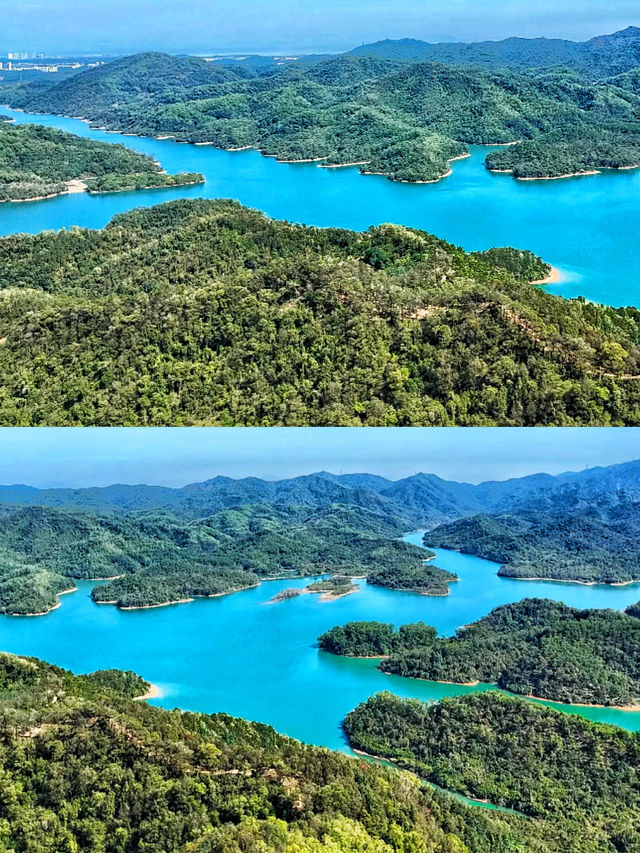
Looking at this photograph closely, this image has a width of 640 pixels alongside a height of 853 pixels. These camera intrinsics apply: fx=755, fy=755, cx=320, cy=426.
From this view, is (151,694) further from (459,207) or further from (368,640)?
(459,207)

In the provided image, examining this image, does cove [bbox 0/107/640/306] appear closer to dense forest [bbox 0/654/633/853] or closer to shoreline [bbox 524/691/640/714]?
shoreline [bbox 524/691/640/714]

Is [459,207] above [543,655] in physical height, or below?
above

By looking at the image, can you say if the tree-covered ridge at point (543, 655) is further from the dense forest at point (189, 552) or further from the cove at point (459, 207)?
the cove at point (459, 207)

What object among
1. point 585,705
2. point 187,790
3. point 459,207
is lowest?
point 585,705

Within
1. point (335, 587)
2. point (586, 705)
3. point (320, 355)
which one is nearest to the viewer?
point (335, 587)

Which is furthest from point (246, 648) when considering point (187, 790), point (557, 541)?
point (557, 541)

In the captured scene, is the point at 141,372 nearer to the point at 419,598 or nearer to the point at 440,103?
the point at 419,598

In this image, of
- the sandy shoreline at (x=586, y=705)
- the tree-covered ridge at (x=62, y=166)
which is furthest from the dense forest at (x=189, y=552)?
the tree-covered ridge at (x=62, y=166)

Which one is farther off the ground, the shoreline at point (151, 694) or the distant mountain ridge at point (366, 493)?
the distant mountain ridge at point (366, 493)
